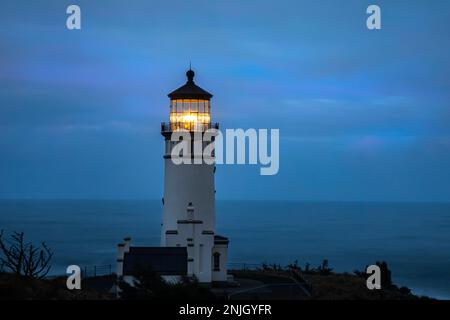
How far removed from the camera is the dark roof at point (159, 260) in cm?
2341

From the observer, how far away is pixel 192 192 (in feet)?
84.8

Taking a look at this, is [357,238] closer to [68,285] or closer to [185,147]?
[185,147]

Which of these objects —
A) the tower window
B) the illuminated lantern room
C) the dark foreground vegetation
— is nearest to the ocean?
the dark foreground vegetation

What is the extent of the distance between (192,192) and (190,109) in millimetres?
2756

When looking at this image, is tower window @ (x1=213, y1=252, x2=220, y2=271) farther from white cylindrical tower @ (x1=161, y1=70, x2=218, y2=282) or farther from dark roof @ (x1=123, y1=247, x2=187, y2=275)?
dark roof @ (x1=123, y1=247, x2=187, y2=275)

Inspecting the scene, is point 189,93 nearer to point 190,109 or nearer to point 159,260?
point 190,109

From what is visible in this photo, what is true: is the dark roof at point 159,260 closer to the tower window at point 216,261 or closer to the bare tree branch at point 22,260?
the tower window at point 216,261

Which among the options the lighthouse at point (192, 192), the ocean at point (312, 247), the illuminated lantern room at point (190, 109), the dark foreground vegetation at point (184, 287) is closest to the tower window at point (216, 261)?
the lighthouse at point (192, 192)

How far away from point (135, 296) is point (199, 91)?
36.1 ft

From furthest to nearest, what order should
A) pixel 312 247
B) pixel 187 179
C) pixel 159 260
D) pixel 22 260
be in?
pixel 312 247 → pixel 187 179 → pixel 22 260 → pixel 159 260

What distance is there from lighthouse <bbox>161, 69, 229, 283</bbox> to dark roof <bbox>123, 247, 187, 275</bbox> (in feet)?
3.51

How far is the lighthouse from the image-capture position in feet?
82.4

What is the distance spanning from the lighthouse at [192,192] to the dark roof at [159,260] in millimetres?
1069

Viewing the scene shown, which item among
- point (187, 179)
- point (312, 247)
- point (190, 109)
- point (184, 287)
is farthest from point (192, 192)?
point (312, 247)
